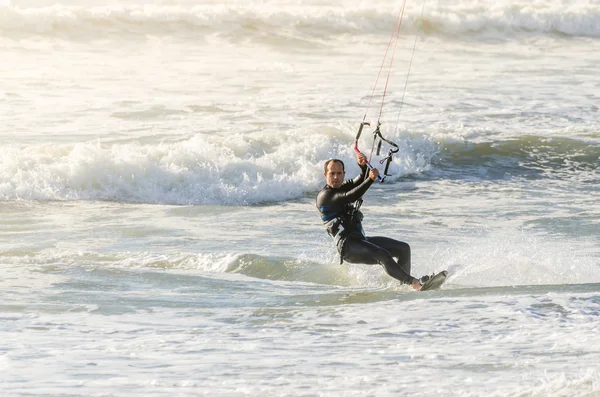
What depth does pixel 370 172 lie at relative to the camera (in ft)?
28.1

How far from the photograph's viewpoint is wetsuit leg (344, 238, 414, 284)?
8906mm

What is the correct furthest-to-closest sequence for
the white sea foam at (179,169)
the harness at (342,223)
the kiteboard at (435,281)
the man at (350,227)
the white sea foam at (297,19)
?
the white sea foam at (297,19), the white sea foam at (179,169), the harness at (342,223), the man at (350,227), the kiteboard at (435,281)

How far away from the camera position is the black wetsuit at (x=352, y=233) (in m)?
9.08

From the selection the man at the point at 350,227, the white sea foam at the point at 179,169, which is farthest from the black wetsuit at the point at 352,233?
the white sea foam at the point at 179,169

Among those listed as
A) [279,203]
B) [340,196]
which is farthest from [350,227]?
[279,203]

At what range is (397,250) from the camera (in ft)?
30.5

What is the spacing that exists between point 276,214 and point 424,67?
54.8 ft

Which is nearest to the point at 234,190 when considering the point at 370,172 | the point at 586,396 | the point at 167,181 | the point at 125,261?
the point at 167,181

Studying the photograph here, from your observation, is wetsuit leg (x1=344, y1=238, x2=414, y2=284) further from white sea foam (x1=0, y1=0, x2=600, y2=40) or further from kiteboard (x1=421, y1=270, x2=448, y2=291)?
white sea foam (x1=0, y1=0, x2=600, y2=40)

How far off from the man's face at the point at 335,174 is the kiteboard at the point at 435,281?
1.35 meters

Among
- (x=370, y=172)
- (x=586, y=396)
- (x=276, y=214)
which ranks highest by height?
(x=370, y=172)

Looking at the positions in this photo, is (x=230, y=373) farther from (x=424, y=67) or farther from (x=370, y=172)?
(x=424, y=67)

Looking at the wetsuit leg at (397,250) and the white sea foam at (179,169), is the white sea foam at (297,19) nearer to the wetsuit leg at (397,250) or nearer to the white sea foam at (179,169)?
the white sea foam at (179,169)

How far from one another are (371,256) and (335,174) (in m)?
0.85
